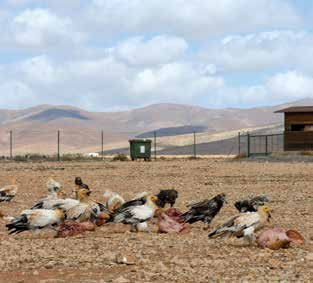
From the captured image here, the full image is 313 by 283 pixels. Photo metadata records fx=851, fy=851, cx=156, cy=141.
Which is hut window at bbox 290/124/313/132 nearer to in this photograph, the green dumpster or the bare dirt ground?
the green dumpster

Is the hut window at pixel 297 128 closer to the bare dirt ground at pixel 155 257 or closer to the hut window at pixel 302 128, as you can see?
the hut window at pixel 302 128

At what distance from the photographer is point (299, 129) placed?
6338 cm

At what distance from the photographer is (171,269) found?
10359 millimetres

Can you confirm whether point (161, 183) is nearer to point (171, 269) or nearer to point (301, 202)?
point (301, 202)

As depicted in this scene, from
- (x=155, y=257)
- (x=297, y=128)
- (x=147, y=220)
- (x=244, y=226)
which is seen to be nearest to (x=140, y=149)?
(x=297, y=128)

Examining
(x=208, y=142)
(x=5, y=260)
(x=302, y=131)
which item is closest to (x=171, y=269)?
(x=5, y=260)

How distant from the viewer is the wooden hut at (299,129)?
2441 inches

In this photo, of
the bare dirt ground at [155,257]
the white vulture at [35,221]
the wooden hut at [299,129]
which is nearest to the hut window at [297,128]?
the wooden hut at [299,129]

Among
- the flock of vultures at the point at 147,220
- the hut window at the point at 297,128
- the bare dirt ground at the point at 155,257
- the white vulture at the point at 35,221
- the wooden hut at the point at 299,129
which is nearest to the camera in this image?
the bare dirt ground at the point at 155,257

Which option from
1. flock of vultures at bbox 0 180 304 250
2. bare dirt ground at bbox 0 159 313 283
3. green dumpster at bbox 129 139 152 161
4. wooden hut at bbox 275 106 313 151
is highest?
wooden hut at bbox 275 106 313 151

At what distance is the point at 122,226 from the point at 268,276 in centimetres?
596

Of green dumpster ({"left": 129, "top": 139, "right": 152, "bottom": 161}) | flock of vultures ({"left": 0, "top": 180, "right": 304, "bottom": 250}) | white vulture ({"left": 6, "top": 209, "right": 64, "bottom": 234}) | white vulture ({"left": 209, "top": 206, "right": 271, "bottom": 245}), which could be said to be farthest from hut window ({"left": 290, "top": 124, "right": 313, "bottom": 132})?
white vulture ({"left": 209, "top": 206, "right": 271, "bottom": 245})

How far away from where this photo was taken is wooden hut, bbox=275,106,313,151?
203ft

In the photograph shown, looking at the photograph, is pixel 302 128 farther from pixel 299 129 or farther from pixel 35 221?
pixel 35 221
